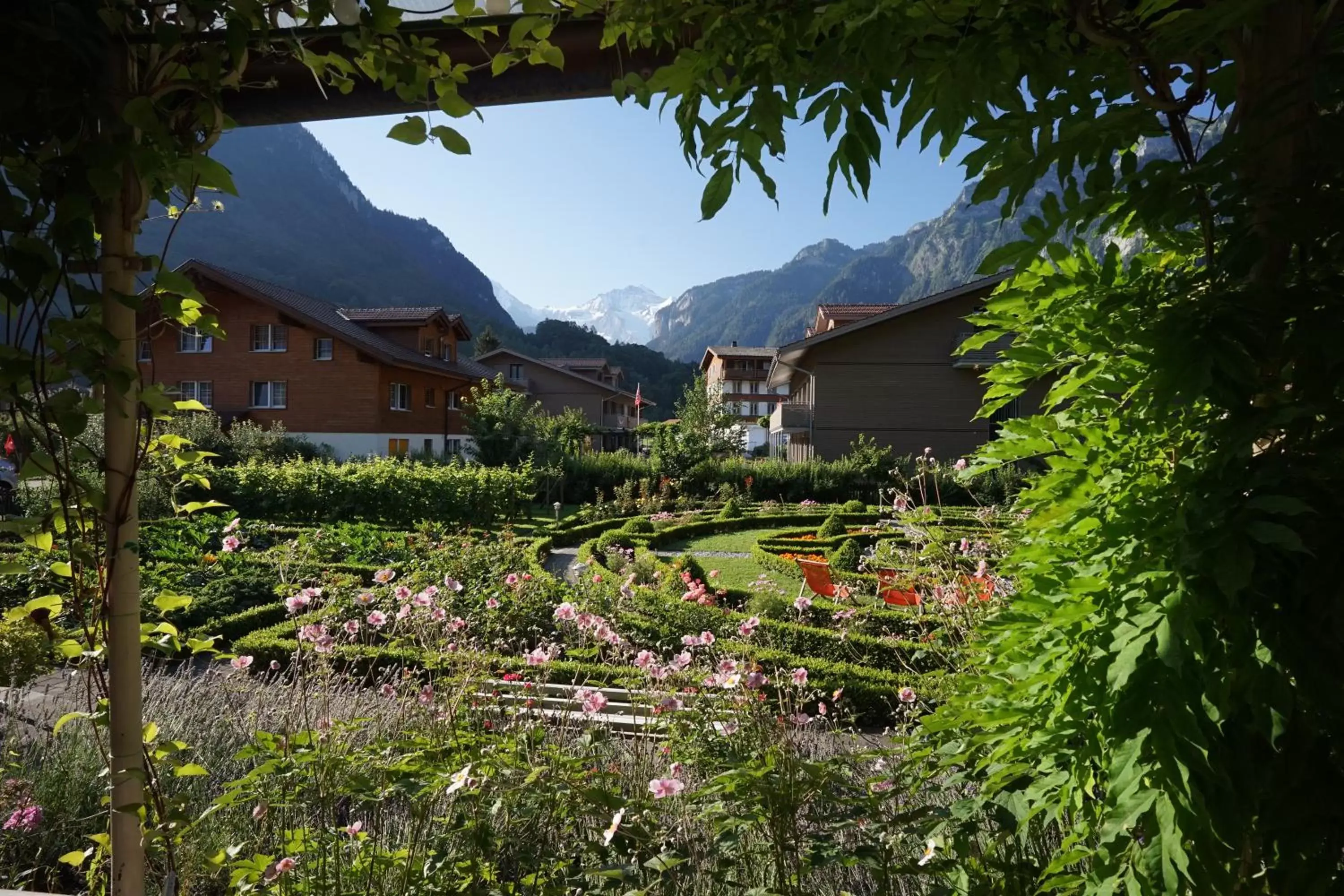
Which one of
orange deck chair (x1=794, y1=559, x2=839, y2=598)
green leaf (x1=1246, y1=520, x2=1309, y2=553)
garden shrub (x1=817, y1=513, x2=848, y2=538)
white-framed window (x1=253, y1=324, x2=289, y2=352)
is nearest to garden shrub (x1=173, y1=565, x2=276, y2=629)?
orange deck chair (x1=794, y1=559, x2=839, y2=598)

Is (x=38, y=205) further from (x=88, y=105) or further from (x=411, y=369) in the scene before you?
(x=411, y=369)

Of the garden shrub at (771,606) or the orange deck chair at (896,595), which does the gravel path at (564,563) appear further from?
the orange deck chair at (896,595)

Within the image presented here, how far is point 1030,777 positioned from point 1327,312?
1054 mm

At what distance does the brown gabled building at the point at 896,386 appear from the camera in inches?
1069

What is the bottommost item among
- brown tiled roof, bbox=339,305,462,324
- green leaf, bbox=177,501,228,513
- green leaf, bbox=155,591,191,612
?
green leaf, bbox=155,591,191,612

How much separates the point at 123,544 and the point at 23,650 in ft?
10.9

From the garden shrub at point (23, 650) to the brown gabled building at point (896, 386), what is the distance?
24.6m

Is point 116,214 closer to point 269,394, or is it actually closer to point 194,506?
point 194,506

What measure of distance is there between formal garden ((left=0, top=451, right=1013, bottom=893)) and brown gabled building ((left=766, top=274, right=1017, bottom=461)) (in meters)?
21.2

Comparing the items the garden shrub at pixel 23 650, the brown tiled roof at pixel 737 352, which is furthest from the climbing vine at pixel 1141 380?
the brown tiled roof at pixel 737 352

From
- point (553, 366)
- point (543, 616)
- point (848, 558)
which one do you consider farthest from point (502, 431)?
point (553, 366)

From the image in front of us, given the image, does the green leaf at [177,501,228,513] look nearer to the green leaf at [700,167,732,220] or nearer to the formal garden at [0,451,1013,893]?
the formal garden at [0,451,1013,893]

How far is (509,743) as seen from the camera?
6.86ft

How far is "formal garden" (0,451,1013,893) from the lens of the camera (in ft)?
5.87
